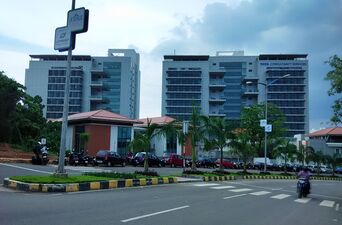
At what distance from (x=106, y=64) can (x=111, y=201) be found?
111 metres

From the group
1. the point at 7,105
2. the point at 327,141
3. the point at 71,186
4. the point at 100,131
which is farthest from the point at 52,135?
the point at 327,141

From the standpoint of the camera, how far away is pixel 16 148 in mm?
39844

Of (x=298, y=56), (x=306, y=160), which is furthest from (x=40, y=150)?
(x=298, y=56)

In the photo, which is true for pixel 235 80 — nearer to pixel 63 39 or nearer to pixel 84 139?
pixel 84 139

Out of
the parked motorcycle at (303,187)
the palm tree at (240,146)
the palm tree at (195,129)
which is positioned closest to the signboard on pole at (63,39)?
the parked motorcycle at (303,187)

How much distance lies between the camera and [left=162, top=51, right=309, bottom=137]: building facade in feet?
400

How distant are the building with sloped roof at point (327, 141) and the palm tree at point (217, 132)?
193 feet

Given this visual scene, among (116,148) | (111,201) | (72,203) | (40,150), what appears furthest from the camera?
(116,148)

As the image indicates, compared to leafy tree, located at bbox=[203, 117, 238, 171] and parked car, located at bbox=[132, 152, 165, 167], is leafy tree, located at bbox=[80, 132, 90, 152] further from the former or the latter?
leafy tree, located at bbox=[203, 117, 238, 171]

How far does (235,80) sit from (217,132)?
9545cm

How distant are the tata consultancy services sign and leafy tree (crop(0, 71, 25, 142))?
23626 mm

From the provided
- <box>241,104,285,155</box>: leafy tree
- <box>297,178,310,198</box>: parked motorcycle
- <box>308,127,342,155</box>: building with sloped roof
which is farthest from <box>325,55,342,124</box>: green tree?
<box>308,127,342,155</box>: building with sloped roof

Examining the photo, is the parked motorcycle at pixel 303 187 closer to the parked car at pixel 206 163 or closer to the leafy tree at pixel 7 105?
the leafy tree at pixel 7 105

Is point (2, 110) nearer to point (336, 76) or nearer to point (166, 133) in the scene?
point (166, 133)
